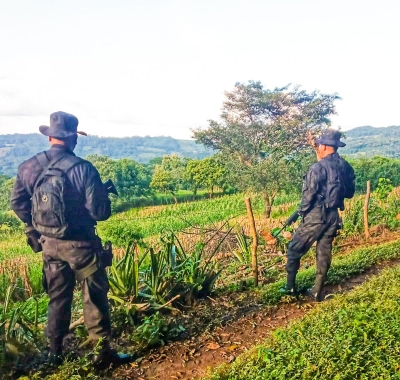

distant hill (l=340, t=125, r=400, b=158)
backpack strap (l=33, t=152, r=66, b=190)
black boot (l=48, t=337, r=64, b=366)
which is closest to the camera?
backpack strap (l=33, t=152, r=66, b=190)

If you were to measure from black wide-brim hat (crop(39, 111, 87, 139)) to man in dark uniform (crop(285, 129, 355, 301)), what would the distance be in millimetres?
3123

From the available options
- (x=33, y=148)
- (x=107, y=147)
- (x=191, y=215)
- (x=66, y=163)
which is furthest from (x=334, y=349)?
(x=107, y=147)

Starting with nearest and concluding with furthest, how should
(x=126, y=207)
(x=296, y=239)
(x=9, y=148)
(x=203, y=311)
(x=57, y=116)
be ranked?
(x=57, y=116) → (x=203, y=311) → (x=296, y=239) → (x=126, y=207) → (x=9, y=148)

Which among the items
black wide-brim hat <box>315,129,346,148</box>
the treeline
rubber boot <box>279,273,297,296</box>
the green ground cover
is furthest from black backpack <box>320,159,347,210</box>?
the treeline

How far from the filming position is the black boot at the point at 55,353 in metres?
4.03

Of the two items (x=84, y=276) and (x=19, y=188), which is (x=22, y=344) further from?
(x=19, y=188)

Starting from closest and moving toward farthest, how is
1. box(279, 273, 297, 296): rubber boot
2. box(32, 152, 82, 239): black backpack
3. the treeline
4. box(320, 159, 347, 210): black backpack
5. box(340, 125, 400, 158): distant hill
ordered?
box(32, 152, 82, 239): black backpack
box(320, 159, 347, 210): black backpack
box(279, 273, 297, 296): rubber boot
the treeline
box(340, 125, 400, 158): distant hill

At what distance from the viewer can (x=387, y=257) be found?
7914mm

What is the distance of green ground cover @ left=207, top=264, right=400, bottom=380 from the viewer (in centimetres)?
331

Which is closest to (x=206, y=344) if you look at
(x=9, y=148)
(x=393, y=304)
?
(x=393, y=304)

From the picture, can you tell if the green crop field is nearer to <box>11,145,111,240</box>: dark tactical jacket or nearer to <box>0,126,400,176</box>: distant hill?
<box>11,145,111,240</box>: dark tactical jacket

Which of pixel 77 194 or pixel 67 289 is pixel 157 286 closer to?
pixel 67 289

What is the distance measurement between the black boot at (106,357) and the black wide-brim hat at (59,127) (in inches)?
75.1

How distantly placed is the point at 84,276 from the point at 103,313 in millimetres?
397
